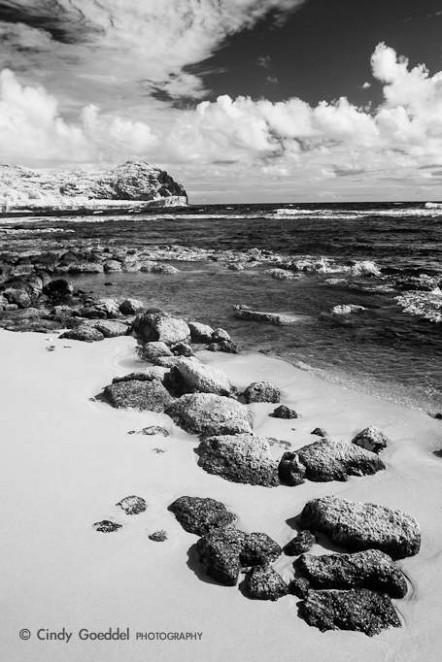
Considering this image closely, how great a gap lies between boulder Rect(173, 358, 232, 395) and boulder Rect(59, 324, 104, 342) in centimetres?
404

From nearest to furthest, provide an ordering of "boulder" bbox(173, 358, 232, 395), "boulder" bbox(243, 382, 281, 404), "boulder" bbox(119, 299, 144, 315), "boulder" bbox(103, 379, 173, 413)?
"boulder" bbox(103, 379, 173, 413) < "boulder" bbox(173, 358, 232, 395) < "boulder" bbox(243, 382, 281, 404) < "boulder" bbox(119, 299, 144, 315)

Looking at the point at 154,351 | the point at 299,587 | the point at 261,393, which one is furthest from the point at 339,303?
the point at 299,587

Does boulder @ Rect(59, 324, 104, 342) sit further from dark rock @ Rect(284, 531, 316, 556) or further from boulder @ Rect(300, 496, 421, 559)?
dark rock @ Rect(284, 531, 316, 556)

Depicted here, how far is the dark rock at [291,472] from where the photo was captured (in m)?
5.82

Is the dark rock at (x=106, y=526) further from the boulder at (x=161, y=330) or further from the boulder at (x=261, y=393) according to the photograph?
the boulder at (x=161, y=330)

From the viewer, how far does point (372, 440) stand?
684 cm

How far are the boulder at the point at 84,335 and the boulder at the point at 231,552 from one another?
26.4ft

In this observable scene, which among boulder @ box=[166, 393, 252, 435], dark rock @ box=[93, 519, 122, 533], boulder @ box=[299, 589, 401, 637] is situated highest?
boulder @ box=[166, 393, 252, 435]

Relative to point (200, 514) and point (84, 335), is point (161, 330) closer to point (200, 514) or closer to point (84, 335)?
point (84, 335)

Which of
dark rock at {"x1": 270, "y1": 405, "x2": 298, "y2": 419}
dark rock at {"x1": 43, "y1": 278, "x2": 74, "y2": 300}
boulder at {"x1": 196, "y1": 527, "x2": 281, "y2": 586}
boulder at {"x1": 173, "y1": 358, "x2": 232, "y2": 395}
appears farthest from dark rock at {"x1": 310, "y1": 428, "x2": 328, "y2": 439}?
dark rock at {"x1": 43, "y1": 278, "x2": 74, "y2": 300}

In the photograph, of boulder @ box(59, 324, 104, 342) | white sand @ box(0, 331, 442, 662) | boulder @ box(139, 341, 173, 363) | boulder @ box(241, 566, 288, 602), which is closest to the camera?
white sand @ box(0, 331, 442, 662)

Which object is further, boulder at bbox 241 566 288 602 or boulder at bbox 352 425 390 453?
boulder at bbox 352 425 390 453

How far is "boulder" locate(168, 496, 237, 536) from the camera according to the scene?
4.88m

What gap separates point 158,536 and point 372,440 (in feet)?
12.5
